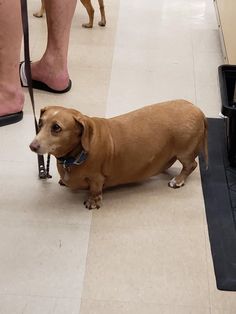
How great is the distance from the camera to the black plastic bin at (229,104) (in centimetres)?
150

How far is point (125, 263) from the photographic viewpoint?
4.27 ft

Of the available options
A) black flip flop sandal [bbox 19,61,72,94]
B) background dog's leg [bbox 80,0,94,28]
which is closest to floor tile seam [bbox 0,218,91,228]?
black flip flop sandal [bbox 19,61,72,94]

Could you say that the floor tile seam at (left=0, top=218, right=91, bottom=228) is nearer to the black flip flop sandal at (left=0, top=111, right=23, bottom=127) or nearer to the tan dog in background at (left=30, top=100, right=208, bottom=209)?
the tan dog in background at (left=30, top=100, right=208, bottom=209)

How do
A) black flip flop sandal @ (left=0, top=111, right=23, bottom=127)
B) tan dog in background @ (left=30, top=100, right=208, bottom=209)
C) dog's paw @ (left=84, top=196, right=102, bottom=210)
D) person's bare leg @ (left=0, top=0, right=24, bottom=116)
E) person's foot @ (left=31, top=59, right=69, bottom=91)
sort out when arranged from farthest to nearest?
person's foot @ (left=31, top=59, right=69, bottom=91)
black flip flop sandal @ (left=0, top=111, right=23, bottom=127)
person's bare leg @ (left=0, top=0, right=24, bottom=116)
dog's paw @ (left=84, top=196, right=102, bottom=210)
tan dog in background @ (left=30, top=100, right=208, bottom=209)

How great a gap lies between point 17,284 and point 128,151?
48 centimetres

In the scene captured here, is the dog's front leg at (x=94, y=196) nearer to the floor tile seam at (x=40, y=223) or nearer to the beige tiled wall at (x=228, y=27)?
the floor tile seam at (x=40, y=223)

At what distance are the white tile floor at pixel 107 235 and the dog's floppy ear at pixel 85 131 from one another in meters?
0.25

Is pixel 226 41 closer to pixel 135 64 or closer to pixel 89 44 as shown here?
pixel 135 64

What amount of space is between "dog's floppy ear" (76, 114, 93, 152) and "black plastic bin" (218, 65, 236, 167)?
0.45m

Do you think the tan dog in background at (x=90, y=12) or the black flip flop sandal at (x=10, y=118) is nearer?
the black flip flop sandal at (x=10, y=118)

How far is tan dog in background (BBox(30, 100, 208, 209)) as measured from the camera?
133 centimetres

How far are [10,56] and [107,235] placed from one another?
2.43ft

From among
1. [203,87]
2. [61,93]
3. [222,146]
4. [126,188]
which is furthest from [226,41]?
[126,188]

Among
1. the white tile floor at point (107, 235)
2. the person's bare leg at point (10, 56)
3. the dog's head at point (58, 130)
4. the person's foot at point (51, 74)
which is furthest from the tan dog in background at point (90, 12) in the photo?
the dog's head at point (58, 130)
